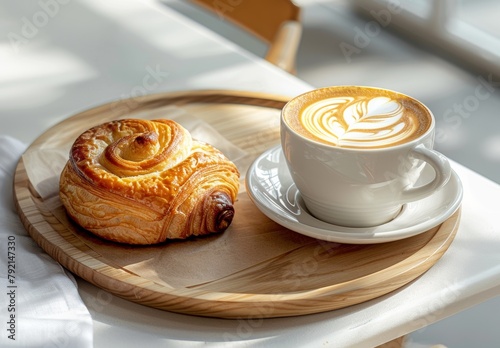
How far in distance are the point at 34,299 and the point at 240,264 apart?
0.21 metres

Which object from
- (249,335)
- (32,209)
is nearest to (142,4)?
(32,209)

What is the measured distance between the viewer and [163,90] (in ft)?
4.29

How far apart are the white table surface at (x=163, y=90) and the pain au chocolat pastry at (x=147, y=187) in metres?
0.08

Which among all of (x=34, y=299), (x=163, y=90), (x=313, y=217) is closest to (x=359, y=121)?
(x=313, y=217)

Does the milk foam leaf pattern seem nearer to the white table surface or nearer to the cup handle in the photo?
the cup handle

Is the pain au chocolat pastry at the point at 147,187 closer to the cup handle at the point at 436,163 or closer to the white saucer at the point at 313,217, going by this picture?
the white saucer at the point at 313,217

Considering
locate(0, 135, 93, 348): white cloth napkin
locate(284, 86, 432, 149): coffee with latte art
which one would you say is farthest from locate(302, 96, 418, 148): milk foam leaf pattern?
locate(0, 135, 93, 348): white cloth napkin

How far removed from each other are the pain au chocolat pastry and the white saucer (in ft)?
0.15

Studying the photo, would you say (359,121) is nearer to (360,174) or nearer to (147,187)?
(360,174)

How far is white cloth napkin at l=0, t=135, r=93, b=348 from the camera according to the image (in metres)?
0.74

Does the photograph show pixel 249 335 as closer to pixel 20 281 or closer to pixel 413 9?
pixel 20 281

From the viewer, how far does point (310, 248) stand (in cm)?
87

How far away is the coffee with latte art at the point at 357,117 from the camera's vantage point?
86 centimetres

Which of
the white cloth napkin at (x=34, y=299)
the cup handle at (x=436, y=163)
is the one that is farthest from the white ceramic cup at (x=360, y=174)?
the white cloth napkin at (x=34, y=299)
